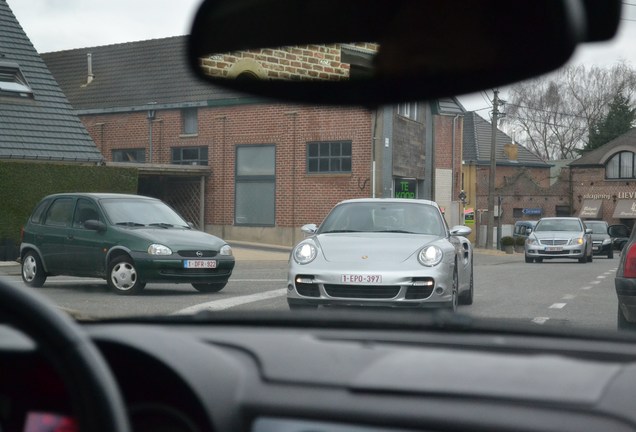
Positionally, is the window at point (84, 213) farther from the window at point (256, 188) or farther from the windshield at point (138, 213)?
the window at point (256, 188)

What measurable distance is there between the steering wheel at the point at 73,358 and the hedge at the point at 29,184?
2006cm

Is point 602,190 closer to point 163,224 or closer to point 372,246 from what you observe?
point 163,224

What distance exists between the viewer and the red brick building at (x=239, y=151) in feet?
108

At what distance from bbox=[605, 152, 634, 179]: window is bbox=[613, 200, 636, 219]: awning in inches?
99.0

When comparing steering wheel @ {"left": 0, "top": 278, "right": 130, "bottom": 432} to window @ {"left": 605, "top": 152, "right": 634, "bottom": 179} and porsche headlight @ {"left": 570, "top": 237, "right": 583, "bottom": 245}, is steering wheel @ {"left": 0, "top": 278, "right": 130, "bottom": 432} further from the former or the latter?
window @ {"left": 605, "top": 152, "right": 634, "bottom": 179}

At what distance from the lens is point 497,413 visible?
2217 mm

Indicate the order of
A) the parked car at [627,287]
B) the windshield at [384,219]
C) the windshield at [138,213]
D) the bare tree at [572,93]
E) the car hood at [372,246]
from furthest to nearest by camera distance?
the windshield at [138,213] → the windshield at [384,219] → the car hood at [372,246] → the parked car at [627,287] → the bare tree at [572,93]

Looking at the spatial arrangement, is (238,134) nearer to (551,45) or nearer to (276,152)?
(276,152)

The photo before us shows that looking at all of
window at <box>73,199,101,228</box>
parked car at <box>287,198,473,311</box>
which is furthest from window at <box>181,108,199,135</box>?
parked car at <box>287,198,473,311</box>

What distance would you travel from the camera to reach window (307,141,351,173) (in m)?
33.1

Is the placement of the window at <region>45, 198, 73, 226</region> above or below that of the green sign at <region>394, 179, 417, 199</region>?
below

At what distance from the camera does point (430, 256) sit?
9.88m

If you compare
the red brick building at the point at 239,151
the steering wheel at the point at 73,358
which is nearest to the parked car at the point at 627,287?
the steering wheel at the point at 73,358

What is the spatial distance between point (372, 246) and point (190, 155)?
87.0 feet
